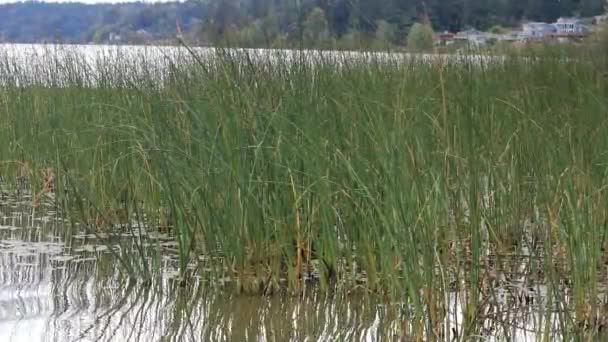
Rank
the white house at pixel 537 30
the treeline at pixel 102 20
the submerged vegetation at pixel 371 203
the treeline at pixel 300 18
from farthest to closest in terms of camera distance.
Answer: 1. the white house at pixel 537 30
2. the treeline at pixel 102 20
3. the treeline at pixel 300 18
4. the submerged vegetation at pixel 371 203

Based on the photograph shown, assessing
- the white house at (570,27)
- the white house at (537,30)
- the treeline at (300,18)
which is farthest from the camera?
the white house at (570,27)

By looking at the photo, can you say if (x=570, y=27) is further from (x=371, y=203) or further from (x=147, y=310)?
(x=147, y=310)

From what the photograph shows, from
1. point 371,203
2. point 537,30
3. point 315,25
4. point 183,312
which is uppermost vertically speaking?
point 315,25

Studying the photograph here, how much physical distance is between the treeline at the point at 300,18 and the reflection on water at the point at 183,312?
3.78 feet

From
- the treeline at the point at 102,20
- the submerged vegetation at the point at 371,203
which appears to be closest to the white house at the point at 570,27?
the treeline at the point at 102,20

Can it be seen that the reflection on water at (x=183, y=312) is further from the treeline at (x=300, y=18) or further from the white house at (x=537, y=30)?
the white house at (x=537, y=30)

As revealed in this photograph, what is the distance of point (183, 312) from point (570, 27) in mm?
7818

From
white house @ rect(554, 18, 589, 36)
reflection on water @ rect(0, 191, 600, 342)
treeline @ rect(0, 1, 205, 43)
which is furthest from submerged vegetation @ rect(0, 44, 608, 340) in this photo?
white house @ rect(554, 18, 589, 36)

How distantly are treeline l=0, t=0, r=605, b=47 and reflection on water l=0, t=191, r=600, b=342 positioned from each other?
115cm

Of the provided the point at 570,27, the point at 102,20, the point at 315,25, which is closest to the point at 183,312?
the point at 315,25

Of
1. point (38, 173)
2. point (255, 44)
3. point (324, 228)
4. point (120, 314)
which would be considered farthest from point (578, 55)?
point (120, 314)

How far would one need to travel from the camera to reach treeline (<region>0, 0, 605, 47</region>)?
4852 millimetres

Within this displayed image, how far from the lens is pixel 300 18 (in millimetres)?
4176

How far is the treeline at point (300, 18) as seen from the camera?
4.85 m
